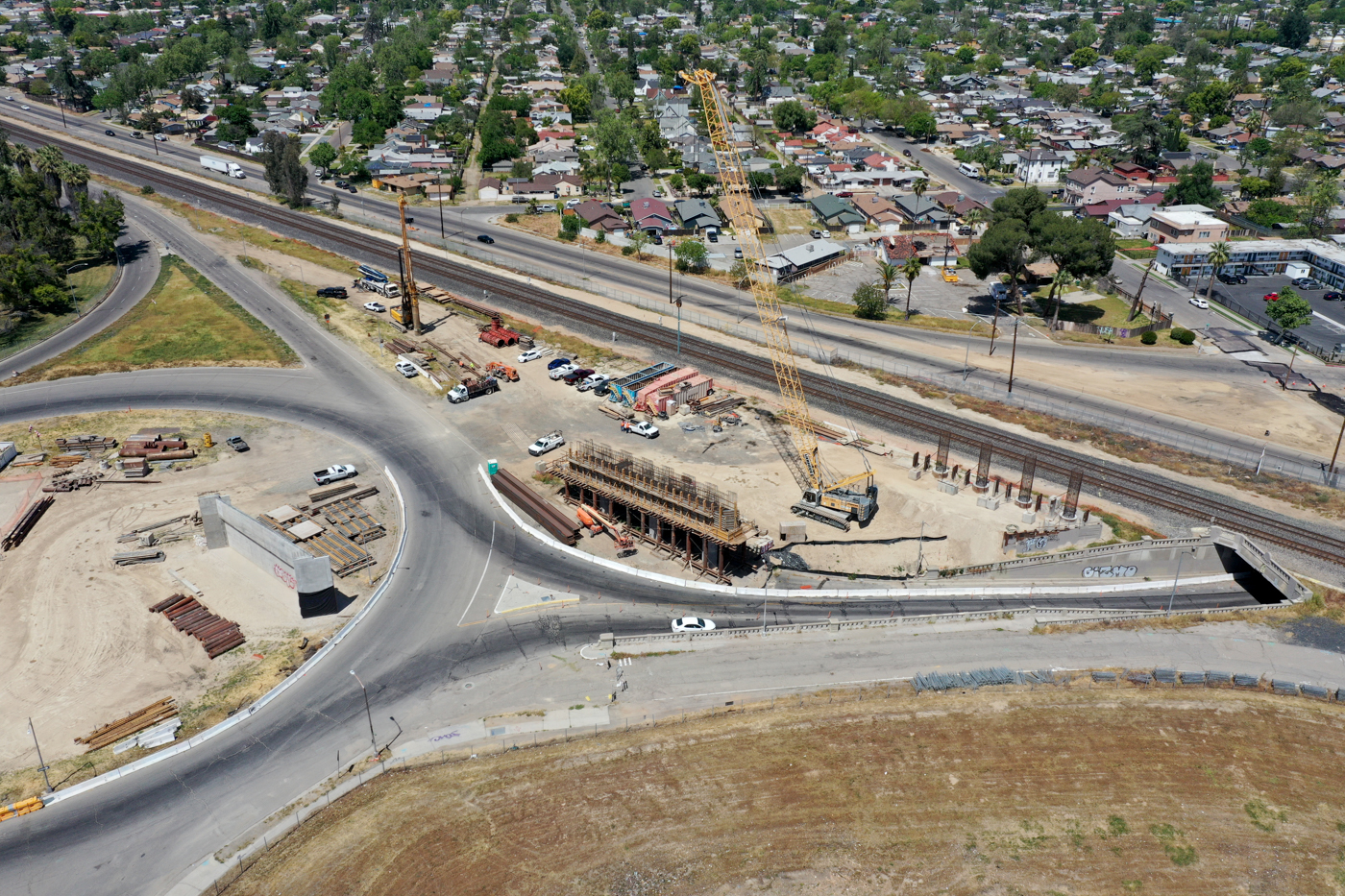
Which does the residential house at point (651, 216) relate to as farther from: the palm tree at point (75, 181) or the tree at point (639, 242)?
the palm tree at point (75, 181)

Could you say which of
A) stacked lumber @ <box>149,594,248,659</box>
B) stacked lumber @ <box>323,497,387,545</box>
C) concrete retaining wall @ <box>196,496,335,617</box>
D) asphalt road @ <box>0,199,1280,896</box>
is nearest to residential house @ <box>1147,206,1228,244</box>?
asphalt road @ <box>0,199,1280,896</box>

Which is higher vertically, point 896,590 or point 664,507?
point 664,507

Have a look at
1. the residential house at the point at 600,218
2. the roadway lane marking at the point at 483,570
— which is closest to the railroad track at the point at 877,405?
the residential house at the point at 600,218

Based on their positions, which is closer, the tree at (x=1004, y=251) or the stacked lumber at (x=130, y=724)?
the stacked lumber at (x=130, y=724)

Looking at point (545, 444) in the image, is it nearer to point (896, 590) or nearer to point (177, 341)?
point (896, 590)

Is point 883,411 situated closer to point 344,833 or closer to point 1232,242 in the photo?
point 344,833

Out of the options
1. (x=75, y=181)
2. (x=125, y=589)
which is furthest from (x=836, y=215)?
(x=125, y=589)
